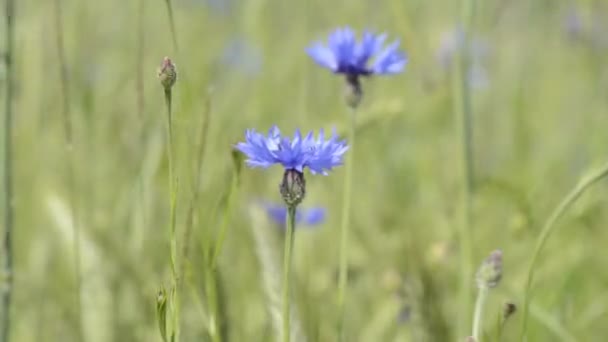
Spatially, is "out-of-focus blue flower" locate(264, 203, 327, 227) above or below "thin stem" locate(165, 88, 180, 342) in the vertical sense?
above

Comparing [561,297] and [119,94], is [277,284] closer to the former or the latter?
[561,297]

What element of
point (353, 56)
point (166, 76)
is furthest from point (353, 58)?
point (166, 76)

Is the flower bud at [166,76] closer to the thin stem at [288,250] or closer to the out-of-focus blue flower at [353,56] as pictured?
the thin stem at [288,250]

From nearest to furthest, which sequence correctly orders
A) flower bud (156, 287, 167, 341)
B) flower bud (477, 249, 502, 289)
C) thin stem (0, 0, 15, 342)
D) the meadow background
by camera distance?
flower bud (156, 287, 167, 341) < flower bud (477, 249, 502, 289) < thin stem (0, 0, 15, 342) < the meadow background

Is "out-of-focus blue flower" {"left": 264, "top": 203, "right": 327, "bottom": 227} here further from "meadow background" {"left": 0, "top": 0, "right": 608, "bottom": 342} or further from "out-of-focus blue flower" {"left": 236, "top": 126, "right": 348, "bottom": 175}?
"out-of-focus blue flower" {"left": 236, "top": 126, "right": 348, "bottom": 175}

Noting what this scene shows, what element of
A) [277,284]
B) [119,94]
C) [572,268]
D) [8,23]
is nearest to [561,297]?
[572,268]

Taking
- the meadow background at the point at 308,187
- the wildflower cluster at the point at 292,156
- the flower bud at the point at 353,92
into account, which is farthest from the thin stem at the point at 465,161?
the wildflower cluster at the point at 292,156

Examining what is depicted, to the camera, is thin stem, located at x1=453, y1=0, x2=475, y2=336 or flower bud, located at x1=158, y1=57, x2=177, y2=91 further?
thin stem, located at x1=453, y1=0, x2=475, y2=336

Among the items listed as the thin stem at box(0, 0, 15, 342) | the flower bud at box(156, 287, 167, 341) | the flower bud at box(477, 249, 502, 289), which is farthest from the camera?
the thin stem at box(0, 0, 15, 342)

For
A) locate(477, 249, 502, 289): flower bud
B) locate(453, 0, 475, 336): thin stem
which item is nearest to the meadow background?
locate(453, 0, 475, 336): thin stem

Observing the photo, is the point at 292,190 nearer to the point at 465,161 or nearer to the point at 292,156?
the point at 292,156
